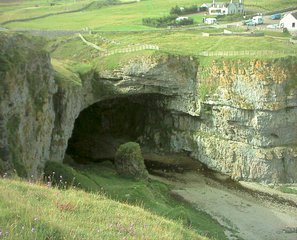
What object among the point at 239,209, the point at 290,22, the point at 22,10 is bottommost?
the point at 239,209

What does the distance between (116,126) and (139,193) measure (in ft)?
115

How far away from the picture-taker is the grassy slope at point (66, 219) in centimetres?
1222

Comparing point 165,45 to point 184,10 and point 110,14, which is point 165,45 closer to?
point 184,10

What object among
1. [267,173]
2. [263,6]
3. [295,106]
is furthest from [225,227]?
[263,6]

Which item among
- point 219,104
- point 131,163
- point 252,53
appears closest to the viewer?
point 131,163

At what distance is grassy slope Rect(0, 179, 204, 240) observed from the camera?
12.2 m

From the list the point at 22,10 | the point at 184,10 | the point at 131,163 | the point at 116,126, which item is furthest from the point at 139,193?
the point at 184,10

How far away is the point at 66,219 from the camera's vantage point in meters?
14.9

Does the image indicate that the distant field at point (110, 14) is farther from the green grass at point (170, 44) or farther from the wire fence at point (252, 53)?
the wire fence at point (252, 53)

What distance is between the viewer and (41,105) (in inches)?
1428

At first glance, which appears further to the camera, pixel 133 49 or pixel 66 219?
pixel 133 49

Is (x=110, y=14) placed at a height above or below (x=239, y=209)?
above

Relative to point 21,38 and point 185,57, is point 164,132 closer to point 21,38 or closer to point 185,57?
point 185,57

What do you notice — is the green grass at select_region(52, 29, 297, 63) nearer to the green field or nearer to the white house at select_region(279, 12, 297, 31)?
the white house at select_region(279, 12, 297, 31)
